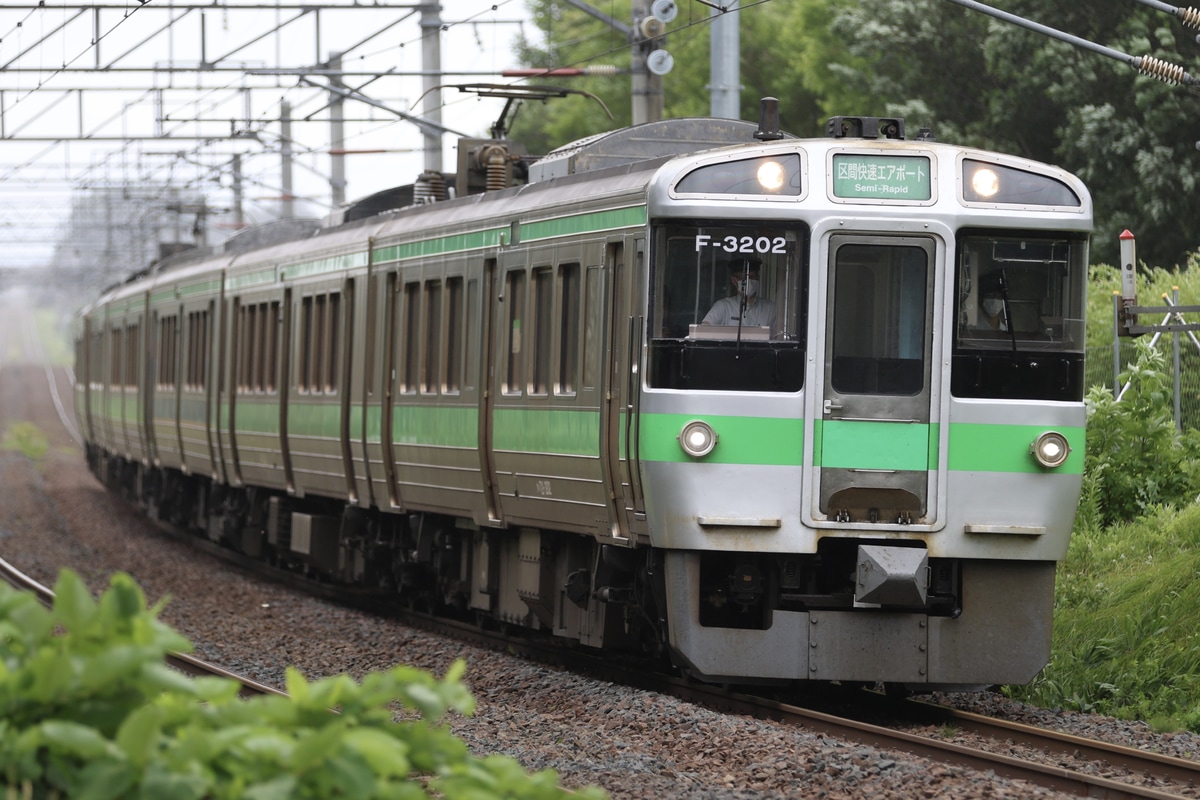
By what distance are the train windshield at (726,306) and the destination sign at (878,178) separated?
14.1 inches

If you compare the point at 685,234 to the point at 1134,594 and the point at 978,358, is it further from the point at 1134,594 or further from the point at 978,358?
the point at 1134,594

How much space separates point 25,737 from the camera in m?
4.08

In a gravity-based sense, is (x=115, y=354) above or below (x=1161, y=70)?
below

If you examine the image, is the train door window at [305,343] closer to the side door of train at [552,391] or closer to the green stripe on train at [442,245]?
the green stripe on train at [442,245]

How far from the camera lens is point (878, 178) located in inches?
391

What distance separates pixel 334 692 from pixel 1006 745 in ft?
18.1

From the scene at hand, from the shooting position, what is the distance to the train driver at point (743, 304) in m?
9.87

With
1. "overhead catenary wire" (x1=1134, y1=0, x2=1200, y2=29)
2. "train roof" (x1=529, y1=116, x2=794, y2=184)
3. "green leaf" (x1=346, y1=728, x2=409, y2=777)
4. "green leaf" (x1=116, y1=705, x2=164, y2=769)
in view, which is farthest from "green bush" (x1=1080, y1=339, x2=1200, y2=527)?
"green leaf" (x1=116, y1=705, x2=164, y2=769)

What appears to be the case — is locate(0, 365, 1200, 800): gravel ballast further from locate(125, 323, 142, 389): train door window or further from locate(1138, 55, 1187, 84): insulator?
locate(125, 323, 142, 389): train door window

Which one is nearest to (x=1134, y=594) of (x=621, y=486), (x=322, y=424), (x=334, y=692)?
(x=621, y=486)

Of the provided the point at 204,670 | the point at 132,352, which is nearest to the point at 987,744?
the point at 204,670

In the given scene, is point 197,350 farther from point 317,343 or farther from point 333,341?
point 333,341

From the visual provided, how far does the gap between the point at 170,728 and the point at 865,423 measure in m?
6.03

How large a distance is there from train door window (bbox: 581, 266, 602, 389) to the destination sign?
1545 millimetres
